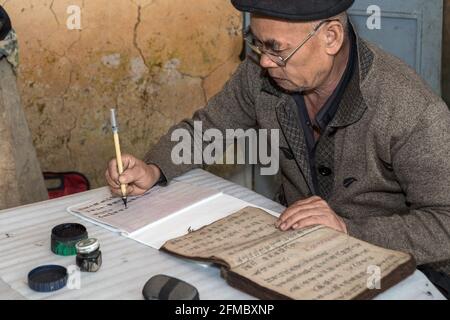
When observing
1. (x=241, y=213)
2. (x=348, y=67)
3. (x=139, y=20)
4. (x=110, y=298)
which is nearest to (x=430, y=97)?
(x=348, y=67)

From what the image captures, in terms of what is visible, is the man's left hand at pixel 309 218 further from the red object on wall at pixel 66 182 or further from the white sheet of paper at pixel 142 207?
the red object on wall at pixel 66 182

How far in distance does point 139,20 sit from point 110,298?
2178mm

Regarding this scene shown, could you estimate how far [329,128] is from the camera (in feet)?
6.42

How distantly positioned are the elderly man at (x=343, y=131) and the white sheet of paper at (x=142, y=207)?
53 mm

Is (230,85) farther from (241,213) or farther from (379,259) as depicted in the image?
(379,259)

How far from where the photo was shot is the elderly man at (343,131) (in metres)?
1.64

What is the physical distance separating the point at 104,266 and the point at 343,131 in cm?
85

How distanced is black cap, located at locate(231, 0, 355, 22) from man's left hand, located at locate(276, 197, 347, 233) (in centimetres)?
51

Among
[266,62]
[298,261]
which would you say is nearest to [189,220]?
[298,261]

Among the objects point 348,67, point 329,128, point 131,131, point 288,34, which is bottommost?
point 131,131

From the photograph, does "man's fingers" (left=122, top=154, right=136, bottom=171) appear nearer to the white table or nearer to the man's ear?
the white table

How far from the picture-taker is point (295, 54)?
1852 mm

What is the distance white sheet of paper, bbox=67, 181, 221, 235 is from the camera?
1.69 metres

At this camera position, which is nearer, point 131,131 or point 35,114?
point 35,114
